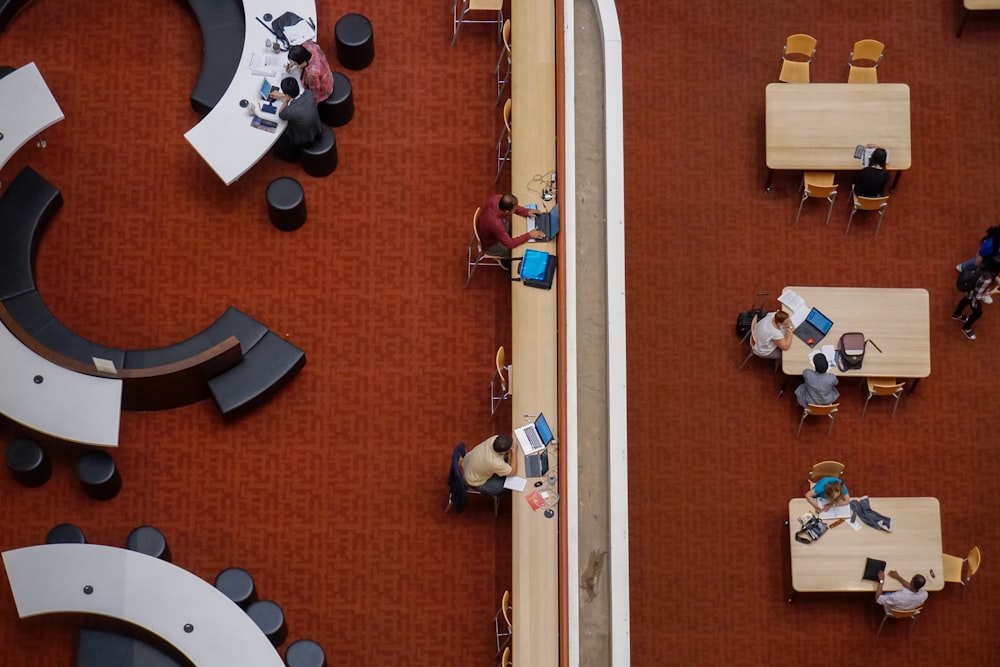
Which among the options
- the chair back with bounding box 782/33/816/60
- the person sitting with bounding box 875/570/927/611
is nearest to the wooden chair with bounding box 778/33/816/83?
the chair back with bounding box 782/33/816/60

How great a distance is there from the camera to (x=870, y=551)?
1214cm

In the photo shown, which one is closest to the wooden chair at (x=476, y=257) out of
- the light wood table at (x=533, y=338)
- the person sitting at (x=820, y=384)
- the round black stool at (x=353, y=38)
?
the light wood table at (x=533, y=338)

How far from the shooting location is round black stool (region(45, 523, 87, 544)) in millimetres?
11727

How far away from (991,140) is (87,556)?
11.2 m

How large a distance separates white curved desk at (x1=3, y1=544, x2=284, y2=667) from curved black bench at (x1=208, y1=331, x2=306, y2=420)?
2000mm

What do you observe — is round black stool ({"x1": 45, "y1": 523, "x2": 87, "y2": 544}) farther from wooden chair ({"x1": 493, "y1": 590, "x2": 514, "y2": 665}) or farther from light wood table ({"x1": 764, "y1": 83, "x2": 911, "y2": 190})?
light wood table ({"x1": 764, "y1": 83, "x2": 911, "y2": 190})

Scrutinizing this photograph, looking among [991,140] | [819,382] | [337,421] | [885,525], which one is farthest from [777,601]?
[991,140]

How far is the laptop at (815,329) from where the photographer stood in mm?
12695

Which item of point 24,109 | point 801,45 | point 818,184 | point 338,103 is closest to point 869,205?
point 818,184

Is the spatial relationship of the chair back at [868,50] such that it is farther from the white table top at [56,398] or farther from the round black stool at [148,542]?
the round black stool at [148,542]

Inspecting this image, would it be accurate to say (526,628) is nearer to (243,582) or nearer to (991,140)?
(243,582)

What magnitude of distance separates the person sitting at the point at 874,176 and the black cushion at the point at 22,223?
29.6 ft

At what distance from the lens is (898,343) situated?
1274 centimetres

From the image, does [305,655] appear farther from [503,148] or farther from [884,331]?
[884,331]
